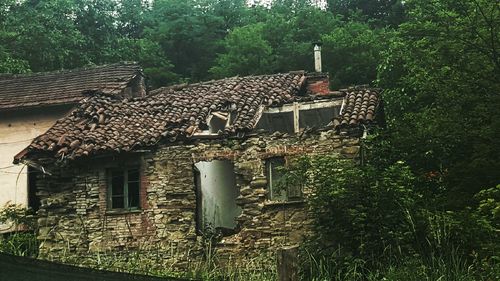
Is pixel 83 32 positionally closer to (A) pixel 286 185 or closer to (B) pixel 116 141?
(B) pixel 116 141

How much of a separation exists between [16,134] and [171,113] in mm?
5574

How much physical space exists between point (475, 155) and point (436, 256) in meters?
2.27

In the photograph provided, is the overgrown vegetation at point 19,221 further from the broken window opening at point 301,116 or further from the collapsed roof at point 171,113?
the broken window opening at point 301,116

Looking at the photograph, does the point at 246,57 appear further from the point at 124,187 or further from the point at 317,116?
the point at 124,187

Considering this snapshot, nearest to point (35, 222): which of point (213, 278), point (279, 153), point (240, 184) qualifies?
point (240, 184)

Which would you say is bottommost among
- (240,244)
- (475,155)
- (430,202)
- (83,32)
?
(240,244)

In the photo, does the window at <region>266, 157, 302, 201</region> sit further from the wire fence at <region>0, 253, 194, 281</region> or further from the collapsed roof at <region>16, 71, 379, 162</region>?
the wire fence at <region>0, 253, 194, 281</region>

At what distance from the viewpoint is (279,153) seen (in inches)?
522

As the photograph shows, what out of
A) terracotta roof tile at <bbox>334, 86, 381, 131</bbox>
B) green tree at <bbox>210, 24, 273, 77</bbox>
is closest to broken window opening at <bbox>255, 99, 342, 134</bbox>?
terracotta roof tile at <bbox>334, 86, 381, 131</bbox>

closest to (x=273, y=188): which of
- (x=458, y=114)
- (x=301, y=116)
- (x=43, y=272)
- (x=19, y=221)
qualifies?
(x=301, y=116)

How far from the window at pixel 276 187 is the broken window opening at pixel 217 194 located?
169 centimetres

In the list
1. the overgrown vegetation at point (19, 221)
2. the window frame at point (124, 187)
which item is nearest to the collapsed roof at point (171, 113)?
the window frame at point (124, 187)

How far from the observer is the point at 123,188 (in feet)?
46.0

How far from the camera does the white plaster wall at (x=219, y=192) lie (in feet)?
50.4
